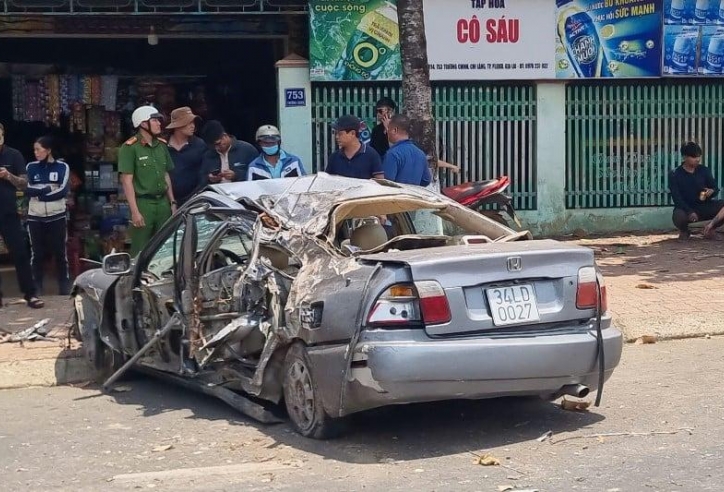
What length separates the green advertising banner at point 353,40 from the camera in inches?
537

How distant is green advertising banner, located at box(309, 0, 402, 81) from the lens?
13641 mm

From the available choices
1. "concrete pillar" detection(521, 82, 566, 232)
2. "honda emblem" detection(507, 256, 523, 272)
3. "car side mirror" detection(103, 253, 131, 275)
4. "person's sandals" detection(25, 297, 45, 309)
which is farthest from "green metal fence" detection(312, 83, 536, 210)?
"honda emblem" detection(507, 256, 523, 272)

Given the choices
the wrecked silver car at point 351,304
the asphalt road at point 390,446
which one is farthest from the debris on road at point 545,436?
the wrecked silver car at point 351,304

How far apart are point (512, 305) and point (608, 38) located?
9014 mm

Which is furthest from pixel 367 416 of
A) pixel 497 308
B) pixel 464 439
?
pixel 497 308

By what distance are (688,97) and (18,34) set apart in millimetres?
8177

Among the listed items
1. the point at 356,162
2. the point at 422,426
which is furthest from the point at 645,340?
the point at 422,426

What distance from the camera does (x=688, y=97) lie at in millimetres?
14945

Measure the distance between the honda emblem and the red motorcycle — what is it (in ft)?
21.6

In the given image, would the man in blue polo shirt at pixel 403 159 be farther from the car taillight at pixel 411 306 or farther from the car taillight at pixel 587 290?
the car taillight at pixel 411 306

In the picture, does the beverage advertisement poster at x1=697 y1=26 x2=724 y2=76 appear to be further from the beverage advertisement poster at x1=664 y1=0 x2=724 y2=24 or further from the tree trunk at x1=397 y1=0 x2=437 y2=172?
the tree trunk at x1=397 y1=0 x2=437 y2=172

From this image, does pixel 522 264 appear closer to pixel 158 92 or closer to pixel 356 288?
pixel 356 288

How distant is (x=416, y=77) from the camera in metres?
11.1

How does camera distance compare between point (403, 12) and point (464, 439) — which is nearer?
point (464, 439)
